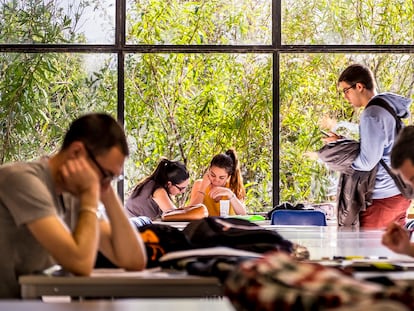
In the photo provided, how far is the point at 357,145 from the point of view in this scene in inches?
231

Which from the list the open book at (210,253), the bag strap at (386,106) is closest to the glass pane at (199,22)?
the bag strap at (386,106)

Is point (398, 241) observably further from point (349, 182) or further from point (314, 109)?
point (314, 109)

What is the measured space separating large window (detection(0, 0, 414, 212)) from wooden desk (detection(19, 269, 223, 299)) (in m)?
5.93

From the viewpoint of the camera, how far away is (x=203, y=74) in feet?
27.2

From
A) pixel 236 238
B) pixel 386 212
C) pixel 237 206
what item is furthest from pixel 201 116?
pixel 236 238

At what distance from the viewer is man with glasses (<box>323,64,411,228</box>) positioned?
5.68 meters

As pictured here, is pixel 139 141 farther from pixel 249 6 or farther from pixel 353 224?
pixel 353 224

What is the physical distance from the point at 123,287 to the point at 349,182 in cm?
382

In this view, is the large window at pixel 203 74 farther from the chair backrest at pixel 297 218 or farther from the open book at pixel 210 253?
the open book at pixel 210 253

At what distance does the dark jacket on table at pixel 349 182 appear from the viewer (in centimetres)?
585

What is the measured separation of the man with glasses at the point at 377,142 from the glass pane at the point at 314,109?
229 centimetres

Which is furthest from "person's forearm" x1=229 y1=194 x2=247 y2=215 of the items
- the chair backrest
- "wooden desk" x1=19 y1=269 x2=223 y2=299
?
"wooden desk" x1=19 y1=269 x2=223 y2=299

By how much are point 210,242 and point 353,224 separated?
3.18 m

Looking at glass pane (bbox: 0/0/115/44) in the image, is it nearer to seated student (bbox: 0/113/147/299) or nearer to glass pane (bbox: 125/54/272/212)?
glass pane (bbox: 125/54/272/212)
